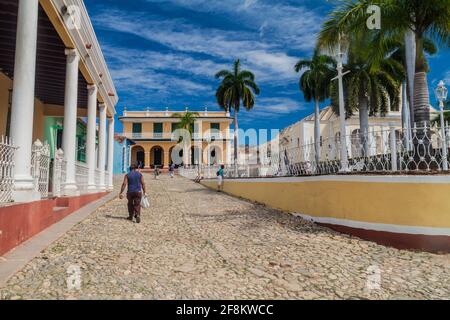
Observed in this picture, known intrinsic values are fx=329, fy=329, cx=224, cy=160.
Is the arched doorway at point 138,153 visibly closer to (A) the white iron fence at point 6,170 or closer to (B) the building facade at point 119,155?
(B) the building facade at point 119,155

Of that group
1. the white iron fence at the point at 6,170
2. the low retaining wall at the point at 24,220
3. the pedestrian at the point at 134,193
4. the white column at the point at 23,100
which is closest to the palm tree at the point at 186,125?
the pedestrian at the point at 134,193

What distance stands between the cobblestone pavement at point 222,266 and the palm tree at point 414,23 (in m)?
3.75

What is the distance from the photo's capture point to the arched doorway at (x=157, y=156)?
43656mm

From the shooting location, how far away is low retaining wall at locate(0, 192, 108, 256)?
4.23 meters

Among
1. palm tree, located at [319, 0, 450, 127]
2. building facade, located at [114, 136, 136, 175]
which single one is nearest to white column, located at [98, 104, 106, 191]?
palm tree, located at [319, 0, 450, 127]

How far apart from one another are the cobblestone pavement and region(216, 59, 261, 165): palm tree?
24272 mm

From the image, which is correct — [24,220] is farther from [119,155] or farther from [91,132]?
[119,155]

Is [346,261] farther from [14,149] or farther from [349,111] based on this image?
[349,111]

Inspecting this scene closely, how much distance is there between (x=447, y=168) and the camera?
5.85 meters

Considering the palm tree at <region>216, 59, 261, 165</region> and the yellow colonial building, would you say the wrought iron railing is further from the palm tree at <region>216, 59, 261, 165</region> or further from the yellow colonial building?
the yellow colonial building

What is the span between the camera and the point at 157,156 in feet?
145

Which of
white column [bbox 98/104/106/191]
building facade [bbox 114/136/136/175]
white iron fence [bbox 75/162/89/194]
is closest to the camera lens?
white iron fence [bbox 75/162/89/194]

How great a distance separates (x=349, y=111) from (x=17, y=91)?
68.1ft

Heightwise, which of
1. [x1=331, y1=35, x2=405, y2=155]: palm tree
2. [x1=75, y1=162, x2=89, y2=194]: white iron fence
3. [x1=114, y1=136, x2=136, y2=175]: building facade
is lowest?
[x1=75, y1=162, x2=89, y2=194]: white iron fence
